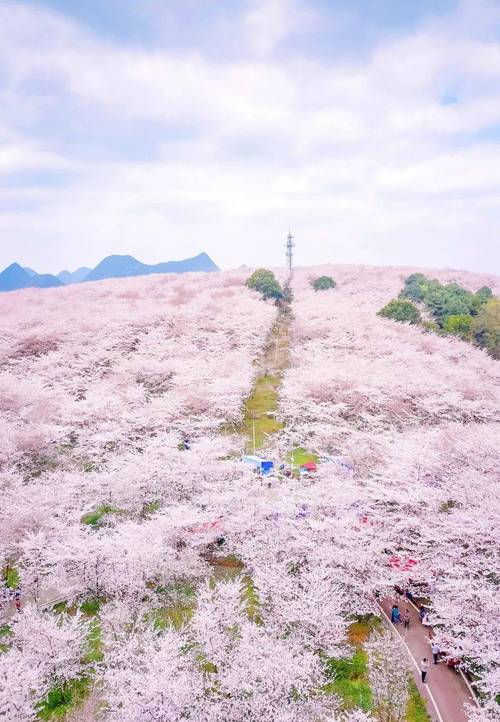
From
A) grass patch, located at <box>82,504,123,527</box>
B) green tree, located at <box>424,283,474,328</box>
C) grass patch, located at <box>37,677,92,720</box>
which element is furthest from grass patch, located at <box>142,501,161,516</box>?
green tree, located at <box>424,283,474,328</box>

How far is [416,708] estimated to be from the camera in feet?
42.4

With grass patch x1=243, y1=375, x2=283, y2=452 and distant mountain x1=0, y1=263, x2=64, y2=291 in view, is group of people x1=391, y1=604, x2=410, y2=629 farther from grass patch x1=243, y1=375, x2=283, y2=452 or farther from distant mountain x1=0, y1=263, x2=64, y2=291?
distant mountain x1=0, y1=263, x2=64, y2=291

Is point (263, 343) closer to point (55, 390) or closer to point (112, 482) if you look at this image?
point (55, 390)

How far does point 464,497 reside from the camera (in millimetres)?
17500

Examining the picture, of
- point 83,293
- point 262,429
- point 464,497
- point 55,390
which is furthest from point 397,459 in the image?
point 83,293

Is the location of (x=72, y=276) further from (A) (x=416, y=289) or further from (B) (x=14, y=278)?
(A) (x=416, y=289)

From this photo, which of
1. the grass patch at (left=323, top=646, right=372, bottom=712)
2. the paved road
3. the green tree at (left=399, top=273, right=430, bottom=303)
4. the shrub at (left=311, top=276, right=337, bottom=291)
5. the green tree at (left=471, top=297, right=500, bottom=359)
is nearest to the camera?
the paved road

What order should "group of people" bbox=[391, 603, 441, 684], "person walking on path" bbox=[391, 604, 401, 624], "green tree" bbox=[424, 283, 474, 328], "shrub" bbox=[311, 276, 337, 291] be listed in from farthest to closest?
1. "shrub" bbox=[311, 276, 337, 291]
2. "green tree" bbox=[424, 283, 474, 328]
3. "person walking on path" bbox=[391, 604, 401, 624]
4. "group of people" bbox=[391, 603, 441, 684]

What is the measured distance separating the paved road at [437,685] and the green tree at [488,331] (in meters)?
36.4

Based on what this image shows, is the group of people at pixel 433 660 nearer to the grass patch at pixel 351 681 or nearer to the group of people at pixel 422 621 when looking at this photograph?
the group of people at pixel 422 621

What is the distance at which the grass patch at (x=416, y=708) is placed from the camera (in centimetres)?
1262

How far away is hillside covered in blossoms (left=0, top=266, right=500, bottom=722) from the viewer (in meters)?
12.3

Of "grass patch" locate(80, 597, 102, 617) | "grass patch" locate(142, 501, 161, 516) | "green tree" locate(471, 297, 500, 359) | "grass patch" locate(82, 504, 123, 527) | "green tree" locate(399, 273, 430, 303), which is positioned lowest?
"grass patch" locate(80, 597, 102, 617)

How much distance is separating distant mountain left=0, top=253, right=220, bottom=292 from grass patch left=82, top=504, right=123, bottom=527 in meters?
100
